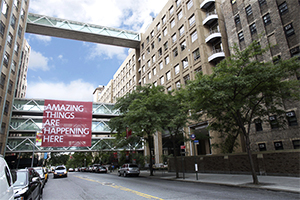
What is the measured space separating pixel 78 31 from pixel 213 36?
30414mm

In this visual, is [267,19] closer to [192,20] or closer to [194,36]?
[194,36]

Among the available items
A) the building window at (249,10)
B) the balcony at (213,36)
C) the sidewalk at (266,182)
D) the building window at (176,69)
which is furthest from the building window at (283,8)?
the sidewalk at (266,182)

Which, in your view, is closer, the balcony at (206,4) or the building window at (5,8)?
the balcony at (206,4)

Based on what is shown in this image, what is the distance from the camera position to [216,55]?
27047 mm

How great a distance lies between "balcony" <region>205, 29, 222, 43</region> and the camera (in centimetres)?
2804

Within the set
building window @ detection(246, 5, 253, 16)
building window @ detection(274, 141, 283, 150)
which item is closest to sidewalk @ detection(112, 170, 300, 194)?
building window @ detection(274, 141, 283, 150)

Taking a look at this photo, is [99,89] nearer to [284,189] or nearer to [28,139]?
[28,139]

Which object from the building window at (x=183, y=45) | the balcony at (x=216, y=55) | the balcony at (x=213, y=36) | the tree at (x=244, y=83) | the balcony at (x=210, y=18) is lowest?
the tree at (x=244, y=83)

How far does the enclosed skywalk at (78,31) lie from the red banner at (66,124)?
1552 centimetres

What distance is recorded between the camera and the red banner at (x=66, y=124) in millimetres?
40375

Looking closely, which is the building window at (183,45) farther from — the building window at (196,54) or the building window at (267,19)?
the building window at (267,19)

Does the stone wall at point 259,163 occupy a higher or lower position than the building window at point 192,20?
lower

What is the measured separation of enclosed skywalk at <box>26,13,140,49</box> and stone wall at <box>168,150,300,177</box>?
3624 centimetres

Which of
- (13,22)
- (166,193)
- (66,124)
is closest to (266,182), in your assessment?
(166,193)
